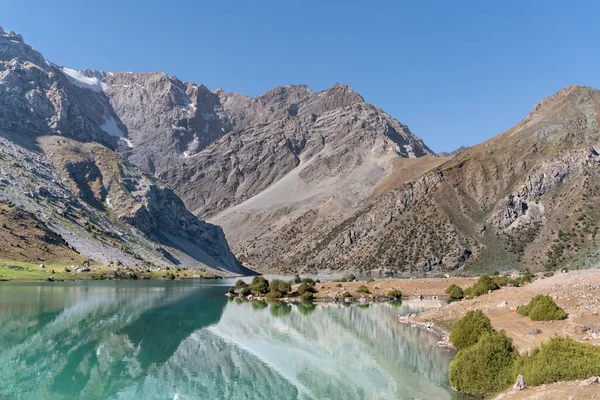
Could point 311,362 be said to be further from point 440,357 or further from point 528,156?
point 528,156

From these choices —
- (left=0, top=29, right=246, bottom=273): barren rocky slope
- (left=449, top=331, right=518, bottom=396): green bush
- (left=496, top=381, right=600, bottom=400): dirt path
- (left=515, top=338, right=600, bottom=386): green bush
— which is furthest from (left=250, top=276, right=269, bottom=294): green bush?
(left=515, top=338, right=600, bottom=386): green bush

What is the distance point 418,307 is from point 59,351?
45.6 metres

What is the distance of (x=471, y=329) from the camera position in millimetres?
30969

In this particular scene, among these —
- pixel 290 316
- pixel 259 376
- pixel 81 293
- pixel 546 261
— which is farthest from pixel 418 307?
pixel 546 261

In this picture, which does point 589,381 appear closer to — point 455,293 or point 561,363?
point 561,363

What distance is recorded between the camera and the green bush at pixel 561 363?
1816 cm

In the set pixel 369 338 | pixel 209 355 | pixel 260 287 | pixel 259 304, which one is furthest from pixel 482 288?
pixel 209 355

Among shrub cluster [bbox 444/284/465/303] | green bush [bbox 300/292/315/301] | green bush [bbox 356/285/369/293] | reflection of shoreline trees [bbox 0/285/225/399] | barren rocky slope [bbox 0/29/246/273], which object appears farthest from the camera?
barren rocky slope [bbox 0/29/246/273]

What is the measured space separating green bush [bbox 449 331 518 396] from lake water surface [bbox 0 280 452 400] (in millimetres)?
1253

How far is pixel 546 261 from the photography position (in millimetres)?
139875

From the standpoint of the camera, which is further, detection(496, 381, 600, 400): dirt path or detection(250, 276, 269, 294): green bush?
detection(250, 276, 269, 294): green bush

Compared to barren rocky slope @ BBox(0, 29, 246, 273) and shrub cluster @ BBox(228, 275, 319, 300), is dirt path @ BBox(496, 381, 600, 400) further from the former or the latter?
barren rocky slope @ BBox(0, 29, 246, 273)

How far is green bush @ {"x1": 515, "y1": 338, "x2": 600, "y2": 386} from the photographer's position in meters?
18.2

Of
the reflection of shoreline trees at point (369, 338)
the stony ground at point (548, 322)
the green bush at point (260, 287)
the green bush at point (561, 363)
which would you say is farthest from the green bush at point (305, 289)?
the green bush at point (561, 363)
